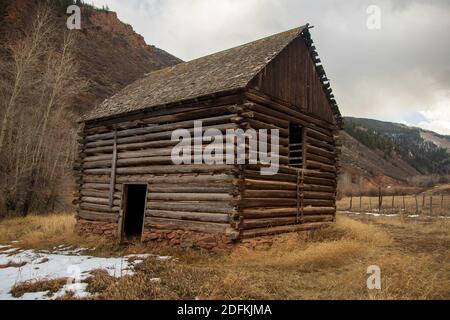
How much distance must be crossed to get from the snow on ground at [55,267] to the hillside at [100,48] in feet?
114

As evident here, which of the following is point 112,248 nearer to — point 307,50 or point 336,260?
point 336,260

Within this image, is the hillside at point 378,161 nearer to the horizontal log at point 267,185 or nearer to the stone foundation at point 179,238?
the horizontal log at point 267,185

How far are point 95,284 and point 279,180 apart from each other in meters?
6.18

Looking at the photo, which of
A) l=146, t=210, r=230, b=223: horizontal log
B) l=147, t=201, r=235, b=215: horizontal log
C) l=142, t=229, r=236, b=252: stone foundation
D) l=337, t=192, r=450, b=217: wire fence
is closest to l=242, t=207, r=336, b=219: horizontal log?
l=147, t=201, r=235, b=215: horizontal log

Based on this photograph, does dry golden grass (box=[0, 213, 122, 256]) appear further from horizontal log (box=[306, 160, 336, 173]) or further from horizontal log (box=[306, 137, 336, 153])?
horizontal log (box=[306, 137, 336, 153])

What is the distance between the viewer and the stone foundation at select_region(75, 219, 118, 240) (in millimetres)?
12555

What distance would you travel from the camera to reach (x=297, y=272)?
24.8 ft

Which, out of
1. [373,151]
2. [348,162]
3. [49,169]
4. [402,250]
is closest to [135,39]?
[348,162]

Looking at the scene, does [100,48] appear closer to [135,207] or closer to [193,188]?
[135,207]

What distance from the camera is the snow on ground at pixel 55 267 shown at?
639 cm

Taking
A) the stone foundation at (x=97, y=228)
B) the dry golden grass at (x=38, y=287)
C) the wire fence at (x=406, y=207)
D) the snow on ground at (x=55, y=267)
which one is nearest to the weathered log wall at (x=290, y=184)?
the snow on ground at (x=55, y=267)

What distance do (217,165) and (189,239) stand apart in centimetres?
222

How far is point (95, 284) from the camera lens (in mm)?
6344

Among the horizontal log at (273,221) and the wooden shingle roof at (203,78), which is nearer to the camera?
the horizontal log at (273,221)
